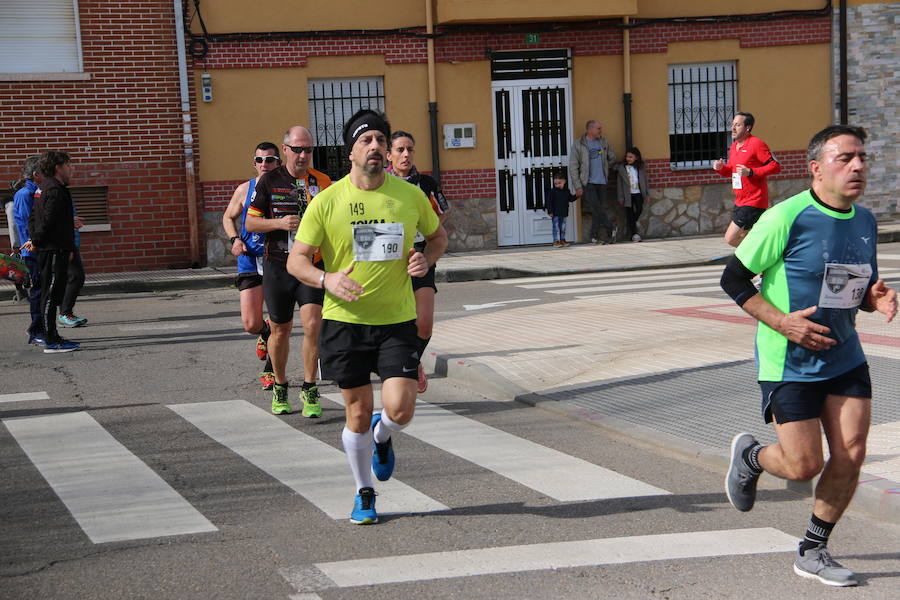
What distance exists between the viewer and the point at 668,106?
2273 centimetres

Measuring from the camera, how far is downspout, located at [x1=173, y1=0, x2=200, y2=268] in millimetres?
20609

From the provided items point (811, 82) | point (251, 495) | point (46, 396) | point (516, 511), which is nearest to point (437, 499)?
point (516, 511)

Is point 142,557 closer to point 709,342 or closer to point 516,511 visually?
point 516,511

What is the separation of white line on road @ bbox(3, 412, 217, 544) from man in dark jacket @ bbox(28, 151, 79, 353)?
3585 mm

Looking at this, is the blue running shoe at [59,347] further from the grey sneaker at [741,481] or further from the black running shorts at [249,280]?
the grey sneaker at [741,481]

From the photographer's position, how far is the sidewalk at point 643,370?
712cm

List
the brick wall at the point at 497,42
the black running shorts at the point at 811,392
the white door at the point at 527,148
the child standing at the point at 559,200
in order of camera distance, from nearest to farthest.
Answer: the black running shorts at the point at 811,392 < the brick wall at the point at 497,42 < the child standing at the point at 559,200 < the white door at the point at 527,148

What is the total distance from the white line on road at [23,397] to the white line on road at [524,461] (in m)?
3.16

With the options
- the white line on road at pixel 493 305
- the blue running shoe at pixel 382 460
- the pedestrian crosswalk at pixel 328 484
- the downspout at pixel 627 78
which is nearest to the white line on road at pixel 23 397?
the pedestrian crosswalk at pixel 328 484

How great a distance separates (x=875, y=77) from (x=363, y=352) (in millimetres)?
20115

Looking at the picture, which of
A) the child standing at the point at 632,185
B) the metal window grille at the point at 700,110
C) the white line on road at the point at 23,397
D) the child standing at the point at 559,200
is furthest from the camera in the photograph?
the metal window grille at the point at 700,110

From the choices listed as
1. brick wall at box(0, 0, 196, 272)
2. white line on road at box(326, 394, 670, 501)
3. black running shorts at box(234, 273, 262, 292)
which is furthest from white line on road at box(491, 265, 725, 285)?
white line on road at box(326, 394, 670, 501)

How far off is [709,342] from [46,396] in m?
5.49

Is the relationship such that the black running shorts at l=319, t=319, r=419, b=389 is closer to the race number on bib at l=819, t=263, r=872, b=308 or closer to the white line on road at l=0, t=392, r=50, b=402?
the race number on bib at l=819, t=263, r=872, b=308
